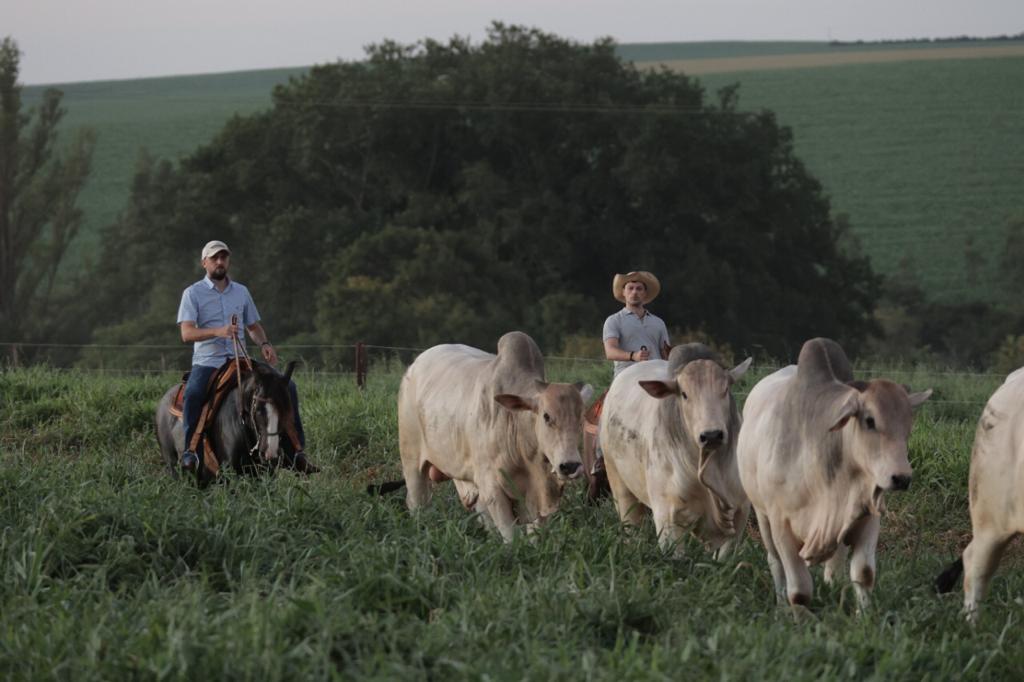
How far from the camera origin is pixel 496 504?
9.06m

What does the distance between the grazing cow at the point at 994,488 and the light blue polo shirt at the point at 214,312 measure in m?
4.80

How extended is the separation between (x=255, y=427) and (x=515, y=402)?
2053 millimetres

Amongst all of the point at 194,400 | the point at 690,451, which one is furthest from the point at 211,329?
the point at 690,451

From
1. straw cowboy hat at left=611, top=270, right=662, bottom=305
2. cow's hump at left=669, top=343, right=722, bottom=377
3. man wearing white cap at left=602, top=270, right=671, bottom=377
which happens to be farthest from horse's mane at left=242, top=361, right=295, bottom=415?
cow's hump at left=669, top=343, right=722, bottom=377

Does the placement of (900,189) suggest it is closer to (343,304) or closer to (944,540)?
(343,304)

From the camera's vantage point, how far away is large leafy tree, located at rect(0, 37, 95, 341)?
42594mm

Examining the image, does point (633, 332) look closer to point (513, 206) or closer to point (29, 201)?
point (513, 206)

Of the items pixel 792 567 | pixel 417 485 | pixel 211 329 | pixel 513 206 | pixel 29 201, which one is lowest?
pixel 29 201

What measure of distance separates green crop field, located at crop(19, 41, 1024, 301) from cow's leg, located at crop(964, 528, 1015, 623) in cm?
4182

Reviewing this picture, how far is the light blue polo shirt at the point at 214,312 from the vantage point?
1030cm

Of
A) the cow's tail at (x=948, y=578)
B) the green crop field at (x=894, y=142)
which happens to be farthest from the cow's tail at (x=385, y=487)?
the green crop field at (x=894, y=142)

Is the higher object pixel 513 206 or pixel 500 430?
pixel 500 430

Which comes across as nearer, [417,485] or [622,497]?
[622,497]

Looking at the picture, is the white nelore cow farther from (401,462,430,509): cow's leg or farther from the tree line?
the tree line
